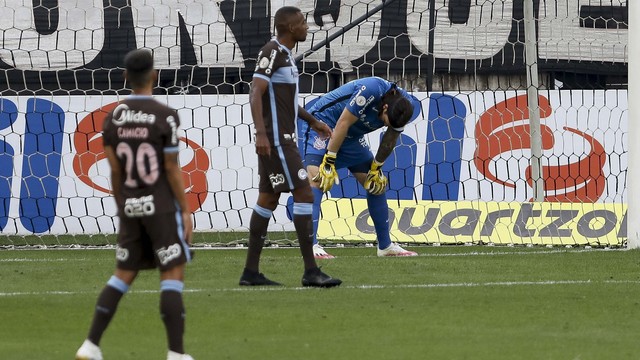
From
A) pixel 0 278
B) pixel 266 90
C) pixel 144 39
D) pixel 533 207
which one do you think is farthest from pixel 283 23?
pixel 144 39

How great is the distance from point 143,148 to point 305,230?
10.8 feet

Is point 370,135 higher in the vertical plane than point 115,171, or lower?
lower

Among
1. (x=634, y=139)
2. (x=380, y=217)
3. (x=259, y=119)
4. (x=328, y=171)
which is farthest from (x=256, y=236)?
(x=634, y=139)

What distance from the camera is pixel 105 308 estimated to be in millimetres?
6801

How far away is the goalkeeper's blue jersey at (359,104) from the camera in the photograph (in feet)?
38.6

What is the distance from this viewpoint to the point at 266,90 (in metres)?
9.80

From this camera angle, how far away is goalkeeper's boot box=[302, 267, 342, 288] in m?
9.73

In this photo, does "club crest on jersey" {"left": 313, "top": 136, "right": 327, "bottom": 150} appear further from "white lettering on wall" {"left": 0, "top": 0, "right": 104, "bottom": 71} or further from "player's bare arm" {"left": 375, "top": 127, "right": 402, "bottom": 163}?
"white lettering on wall" {"left": 0, "top": 0, "right": 104, "bottom": 71}

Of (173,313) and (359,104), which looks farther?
(359,104)

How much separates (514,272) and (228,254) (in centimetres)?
321

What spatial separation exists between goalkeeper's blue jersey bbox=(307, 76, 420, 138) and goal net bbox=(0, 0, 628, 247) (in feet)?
6.95

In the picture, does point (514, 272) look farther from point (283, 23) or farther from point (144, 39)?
point (144, 39)

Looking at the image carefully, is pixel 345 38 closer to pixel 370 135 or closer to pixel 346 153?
pixel 370 135

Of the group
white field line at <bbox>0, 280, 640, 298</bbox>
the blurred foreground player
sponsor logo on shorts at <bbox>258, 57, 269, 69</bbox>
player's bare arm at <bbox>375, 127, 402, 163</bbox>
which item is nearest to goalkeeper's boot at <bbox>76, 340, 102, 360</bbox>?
the blurred foreground player
